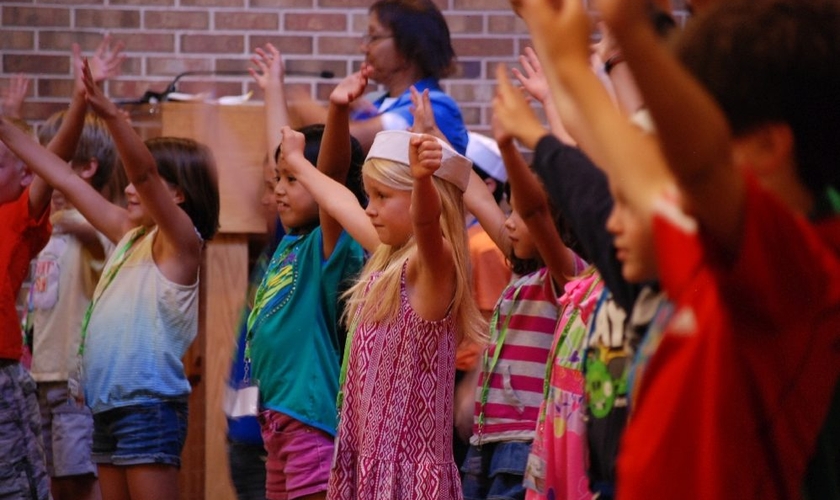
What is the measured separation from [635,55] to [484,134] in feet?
10.4

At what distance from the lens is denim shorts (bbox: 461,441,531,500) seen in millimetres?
2387

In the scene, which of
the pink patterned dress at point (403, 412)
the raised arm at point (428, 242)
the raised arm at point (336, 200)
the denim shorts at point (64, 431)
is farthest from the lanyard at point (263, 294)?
the denim shorts at point (64, 431)

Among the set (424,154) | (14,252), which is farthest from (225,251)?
(424,154)

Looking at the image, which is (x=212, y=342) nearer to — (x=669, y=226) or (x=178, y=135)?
(x=178, y=135)

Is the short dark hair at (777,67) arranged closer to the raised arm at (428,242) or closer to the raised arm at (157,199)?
the raised arm at (428,242)

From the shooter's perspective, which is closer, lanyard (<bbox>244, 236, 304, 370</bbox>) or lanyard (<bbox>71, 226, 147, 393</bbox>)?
lanyard (<bbox>244, 236, 304, 370</bbox>)

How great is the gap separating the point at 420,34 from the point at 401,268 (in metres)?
1.16

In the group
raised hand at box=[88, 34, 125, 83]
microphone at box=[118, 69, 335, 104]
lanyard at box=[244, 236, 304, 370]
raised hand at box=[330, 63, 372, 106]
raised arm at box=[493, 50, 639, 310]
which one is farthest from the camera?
microphone at box=[118, 69, 335, 104]

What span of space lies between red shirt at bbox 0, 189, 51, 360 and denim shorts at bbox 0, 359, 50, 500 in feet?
0.23

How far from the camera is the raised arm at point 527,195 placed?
1479mm

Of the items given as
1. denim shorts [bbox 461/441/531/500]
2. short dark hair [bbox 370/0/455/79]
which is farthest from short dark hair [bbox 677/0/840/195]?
short dark hair [bbox 370/0/455/79]

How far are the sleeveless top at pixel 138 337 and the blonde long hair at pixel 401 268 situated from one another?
79 centimetres

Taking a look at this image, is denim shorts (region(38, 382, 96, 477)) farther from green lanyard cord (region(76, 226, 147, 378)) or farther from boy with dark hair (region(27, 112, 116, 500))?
green lanyard cord (region(76, 226, 147, 378))

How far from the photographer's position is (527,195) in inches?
77.0
